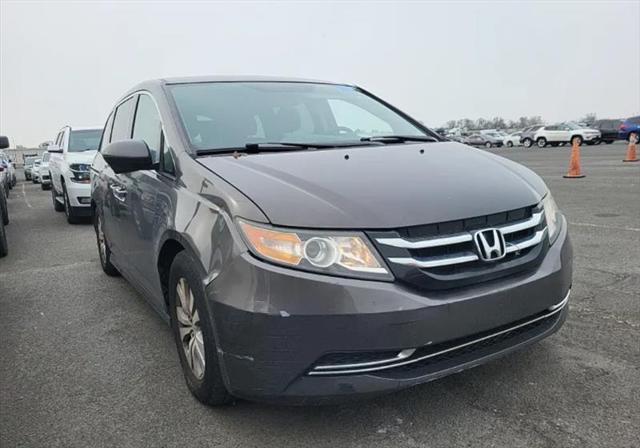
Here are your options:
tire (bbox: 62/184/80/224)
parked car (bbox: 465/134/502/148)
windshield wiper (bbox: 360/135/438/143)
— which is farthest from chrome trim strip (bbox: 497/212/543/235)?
parked car (bbox: 465/134/502/148)

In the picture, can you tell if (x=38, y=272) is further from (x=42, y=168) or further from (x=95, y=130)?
(x=42, y=168)

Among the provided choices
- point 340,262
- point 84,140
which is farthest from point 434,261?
point 84,140

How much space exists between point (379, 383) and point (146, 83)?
110 inches

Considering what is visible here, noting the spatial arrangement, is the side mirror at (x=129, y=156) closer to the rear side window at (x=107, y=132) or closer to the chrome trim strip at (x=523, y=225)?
the chrome trim strip at (x=523, y=225)

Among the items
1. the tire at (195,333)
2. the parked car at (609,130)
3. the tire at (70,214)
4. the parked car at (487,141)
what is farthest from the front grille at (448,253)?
the parked car at (487,141)

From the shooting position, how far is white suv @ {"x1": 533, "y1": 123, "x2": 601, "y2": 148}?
3638 cm

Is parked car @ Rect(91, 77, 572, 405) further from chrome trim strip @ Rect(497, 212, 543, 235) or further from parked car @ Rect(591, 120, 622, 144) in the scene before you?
parked car @ Rect(591, 120, 622, 144)

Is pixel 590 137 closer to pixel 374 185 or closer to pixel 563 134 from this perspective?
pixel 563 134

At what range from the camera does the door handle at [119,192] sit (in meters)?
3.85

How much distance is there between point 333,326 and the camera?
2129mm

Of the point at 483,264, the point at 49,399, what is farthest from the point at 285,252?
the point at 49,399

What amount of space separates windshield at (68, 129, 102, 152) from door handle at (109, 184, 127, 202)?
6177 mm

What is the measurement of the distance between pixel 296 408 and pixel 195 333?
0.62 m

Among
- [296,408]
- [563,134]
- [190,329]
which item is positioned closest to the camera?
[296,408]
